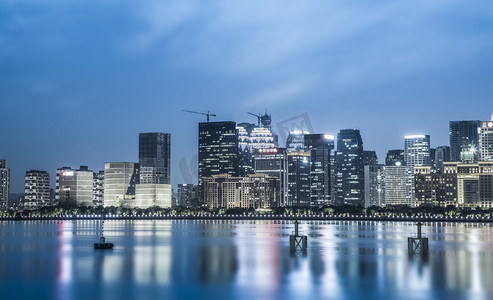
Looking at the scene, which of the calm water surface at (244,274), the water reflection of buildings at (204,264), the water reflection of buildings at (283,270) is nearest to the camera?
the calm water surface at (244,274)

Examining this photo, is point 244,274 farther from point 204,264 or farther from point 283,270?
point 204,264

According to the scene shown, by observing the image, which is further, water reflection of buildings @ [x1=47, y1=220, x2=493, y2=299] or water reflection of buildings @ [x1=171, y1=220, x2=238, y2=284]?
water reflection of buildings @ [x1=171, y1=220, x2=238, y2=284]

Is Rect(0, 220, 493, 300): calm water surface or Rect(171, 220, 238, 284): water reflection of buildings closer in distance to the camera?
Rect(0, 220, 493, 300): calm water surface

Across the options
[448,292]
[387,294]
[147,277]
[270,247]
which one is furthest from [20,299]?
[270,247]

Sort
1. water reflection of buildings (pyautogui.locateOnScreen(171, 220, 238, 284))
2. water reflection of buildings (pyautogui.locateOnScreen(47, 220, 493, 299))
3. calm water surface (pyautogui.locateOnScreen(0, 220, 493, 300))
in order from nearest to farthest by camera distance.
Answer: calm water surface (pyautogui.locateOnScreen(0, 220, 493, 300)) < water reflection of buildings (pyautogui.locateOnScreen(47, 220, 493, 299)) < water reflection of buildings (pyautogui.locateOnScreen(171, 220, 238, 284))

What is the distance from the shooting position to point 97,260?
3816 inches

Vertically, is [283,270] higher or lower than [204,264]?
higher

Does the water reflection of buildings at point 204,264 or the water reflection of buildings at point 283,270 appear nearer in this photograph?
the water reflection of buildings at point 283,270

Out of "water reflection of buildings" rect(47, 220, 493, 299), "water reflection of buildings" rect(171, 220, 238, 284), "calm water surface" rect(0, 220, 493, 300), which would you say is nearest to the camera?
"calm water surface" rect(0, 220, 493, 300)

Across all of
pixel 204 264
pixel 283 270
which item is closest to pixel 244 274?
pixel 283 270

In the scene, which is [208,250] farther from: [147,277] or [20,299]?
[20,299]

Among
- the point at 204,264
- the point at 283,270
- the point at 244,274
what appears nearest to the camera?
the point at 244,274

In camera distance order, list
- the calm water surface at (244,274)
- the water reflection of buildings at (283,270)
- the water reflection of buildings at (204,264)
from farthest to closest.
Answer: the water reflection of buildings at (204,264) < the water reflection of buildings at (283,270) < the calm water surface at (244,274)

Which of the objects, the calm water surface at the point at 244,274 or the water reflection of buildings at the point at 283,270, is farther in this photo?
the water reflection of buildings at the point at 283,270
